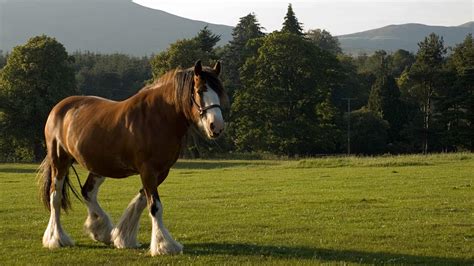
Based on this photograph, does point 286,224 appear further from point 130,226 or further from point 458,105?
point 458,105

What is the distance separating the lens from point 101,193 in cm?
2302

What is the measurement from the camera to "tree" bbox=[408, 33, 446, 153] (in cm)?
7212

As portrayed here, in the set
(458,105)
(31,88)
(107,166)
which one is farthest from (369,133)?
(107,166)

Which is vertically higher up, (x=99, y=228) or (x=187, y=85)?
(x=187, y=85)

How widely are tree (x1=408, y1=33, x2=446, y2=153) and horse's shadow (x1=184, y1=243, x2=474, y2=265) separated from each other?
63.3m

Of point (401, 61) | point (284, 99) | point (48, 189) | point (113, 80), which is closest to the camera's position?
point (48, 189)

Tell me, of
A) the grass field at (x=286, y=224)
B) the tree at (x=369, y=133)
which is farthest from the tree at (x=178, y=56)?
the grass field at (x=286, y=224)

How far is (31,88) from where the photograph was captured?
58406mm

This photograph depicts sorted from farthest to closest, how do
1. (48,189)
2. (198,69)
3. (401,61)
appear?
(401,61), (48,189), (198,69)

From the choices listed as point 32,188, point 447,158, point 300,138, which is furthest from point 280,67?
point 32,188

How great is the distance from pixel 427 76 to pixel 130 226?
225ft

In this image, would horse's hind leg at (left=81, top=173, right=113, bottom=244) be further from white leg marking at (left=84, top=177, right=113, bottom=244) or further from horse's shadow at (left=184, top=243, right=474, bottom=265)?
horse's shadow at (left=184, top=243, right=474, bottom=265)

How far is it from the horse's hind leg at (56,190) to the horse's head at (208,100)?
3262 mm

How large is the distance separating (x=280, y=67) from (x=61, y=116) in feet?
180
